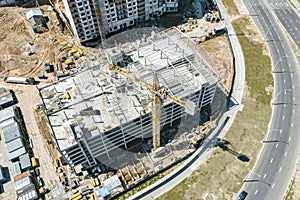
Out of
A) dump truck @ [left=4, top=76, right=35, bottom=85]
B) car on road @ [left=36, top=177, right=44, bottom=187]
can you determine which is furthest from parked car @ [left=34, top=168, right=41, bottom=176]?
dump truck @ [left=4, top=76, right=35, bottom=85]

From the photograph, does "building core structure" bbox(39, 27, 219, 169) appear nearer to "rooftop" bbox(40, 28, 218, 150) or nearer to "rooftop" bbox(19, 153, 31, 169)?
"rooftop" bbox(40, 28, 218, 150)

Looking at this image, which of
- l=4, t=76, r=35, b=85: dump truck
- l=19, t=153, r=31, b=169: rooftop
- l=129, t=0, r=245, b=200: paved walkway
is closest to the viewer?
l=129, t=0, r=245, b=200: paved walkway

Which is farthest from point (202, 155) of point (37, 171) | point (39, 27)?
point (39, 27)

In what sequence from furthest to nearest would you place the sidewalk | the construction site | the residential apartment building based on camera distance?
the sidewalk, the residential apartment building, the construction site

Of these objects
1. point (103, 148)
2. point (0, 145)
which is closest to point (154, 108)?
point (103, 148)

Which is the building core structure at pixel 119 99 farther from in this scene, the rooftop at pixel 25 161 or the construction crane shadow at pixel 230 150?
the rooftop at pixel 25 161
